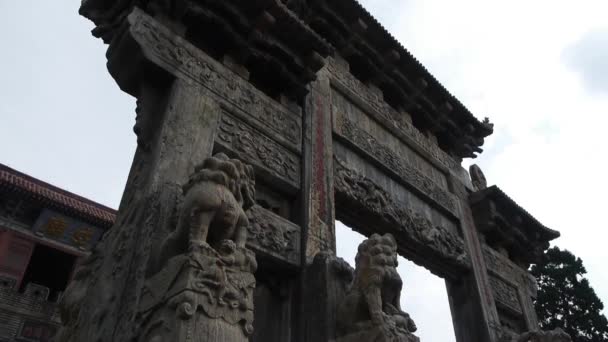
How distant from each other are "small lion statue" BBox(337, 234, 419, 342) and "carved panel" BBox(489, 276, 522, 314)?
502 cm

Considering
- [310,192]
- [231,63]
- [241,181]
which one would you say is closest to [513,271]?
[310,192]

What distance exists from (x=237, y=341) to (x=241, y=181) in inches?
55.6

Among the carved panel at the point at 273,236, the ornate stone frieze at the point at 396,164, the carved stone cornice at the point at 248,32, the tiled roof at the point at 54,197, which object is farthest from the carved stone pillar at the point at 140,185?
the tiled roof at the point at 54,197

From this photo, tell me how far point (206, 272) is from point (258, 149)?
2.72 metres

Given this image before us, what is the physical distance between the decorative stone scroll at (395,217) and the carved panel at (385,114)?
5.77 ft

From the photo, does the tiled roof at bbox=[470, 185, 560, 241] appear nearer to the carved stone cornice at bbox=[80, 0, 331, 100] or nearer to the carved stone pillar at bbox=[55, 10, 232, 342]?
the carved stone cornice at bbox=[80, 0, 331, 100]

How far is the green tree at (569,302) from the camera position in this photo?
699 inches

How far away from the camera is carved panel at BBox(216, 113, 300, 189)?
559cm

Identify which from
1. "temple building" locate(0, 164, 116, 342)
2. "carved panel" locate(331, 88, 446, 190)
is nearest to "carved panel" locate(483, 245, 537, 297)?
"carved panel" locate(331, 88, 446, 190)

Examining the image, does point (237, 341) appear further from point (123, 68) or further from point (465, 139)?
point (465, 139)

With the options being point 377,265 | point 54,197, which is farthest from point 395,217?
point 54,197

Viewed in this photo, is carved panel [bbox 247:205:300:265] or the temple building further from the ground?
the temple building

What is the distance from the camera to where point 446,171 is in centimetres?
1002

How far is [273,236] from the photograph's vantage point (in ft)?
17.5
